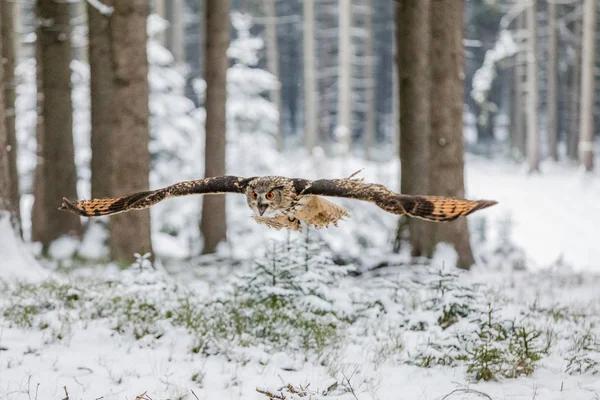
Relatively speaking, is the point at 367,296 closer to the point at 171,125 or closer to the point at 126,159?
the point at 126,159

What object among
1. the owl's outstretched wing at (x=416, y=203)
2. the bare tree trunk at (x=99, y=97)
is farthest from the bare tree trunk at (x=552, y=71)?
the owl's outstretched wing at (x=416, y=203)

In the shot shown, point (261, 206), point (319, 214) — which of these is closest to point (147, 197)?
point (261, 206)

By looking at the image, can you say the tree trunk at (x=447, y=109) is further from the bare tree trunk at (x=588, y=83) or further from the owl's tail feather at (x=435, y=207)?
the bare tree trunk at (x=588, y=83)

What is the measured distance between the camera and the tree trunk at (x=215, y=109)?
12.1 m

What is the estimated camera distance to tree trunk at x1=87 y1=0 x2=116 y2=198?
1074 cm

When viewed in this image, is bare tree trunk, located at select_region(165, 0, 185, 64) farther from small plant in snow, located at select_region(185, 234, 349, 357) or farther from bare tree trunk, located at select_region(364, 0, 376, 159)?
small plant in snow, located at select_region(185, 234, 349, 357)

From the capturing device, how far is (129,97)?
27.6ft

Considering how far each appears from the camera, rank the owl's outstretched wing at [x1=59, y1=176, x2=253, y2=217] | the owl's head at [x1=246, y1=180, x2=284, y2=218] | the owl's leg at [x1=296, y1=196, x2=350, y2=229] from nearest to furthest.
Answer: the owl's outstretched wing at [x1=59, y1=176, x2=253, y2=217] < the owl's head at [x1=246, y1=180, x2=284, y2=218] < the owl's leg at [x1=296, y1=196, x2=350, y2=229]

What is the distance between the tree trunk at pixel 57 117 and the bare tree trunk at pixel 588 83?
21.1 meters

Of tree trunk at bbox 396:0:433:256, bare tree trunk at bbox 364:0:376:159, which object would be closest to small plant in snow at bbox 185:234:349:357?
tree trunk at bbox 396:0:433:256

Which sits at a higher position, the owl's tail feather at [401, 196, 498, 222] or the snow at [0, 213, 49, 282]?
the owl's tail feather at [401, 196, 498, 222]

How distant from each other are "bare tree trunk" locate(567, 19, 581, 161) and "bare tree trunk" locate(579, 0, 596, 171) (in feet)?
23.7

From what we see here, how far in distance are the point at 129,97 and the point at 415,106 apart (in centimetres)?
453

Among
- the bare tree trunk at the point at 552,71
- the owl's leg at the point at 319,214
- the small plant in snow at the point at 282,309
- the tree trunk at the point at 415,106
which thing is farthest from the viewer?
the bare tree trunk at the point at 552,71
